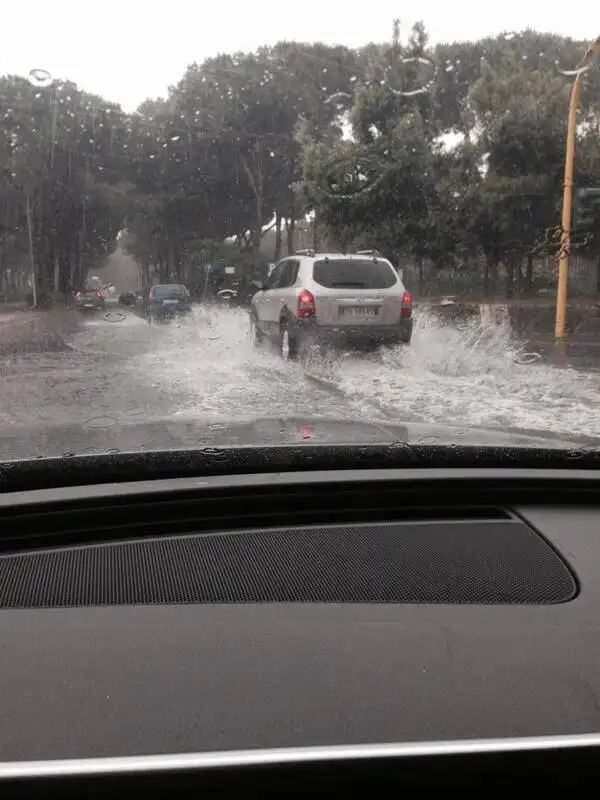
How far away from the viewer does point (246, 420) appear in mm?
4148

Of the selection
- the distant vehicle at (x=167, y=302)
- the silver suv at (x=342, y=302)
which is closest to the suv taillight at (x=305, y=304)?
the silver suv at (x=342, y=302)

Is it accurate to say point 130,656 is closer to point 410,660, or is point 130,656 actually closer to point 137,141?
point 410,660

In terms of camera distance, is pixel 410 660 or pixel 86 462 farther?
pixel 86 462

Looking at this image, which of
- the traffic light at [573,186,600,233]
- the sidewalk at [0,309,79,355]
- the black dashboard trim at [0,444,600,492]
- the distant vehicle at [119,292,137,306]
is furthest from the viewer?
the distant vehicle at [119,292,137,306]

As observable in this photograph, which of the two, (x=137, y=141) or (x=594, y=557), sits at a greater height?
(x=137, y=141)

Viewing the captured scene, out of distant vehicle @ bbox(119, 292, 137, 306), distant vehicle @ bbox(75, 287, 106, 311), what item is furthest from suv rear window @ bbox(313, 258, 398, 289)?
distant vehicle @ bbox(75, 287, 106, 311)

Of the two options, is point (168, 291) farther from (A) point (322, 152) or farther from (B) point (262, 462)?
(B) point (262, 462)

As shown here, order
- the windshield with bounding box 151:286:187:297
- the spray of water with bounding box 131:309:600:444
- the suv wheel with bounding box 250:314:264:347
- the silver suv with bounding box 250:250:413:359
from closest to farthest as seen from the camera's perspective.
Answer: the spray of water with bounding box 131:309:600:444
the silver suv with bounding box 250:250:413:359
the suv wheel with bounding box 250:314:264:347
the windshield with bounding box 151:286:187:297

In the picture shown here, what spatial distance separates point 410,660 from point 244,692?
0.37 metres

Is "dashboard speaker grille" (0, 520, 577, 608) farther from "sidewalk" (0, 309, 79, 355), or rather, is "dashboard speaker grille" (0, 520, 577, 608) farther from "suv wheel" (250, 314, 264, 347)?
"suv wheel" (250, 314, 264, 347)

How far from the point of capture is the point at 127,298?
1287 cm

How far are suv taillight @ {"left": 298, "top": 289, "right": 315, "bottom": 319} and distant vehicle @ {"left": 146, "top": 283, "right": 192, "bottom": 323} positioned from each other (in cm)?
244

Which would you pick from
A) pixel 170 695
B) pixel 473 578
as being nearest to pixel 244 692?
pixel 170 695

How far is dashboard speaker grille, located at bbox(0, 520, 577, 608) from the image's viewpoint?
2.07m
